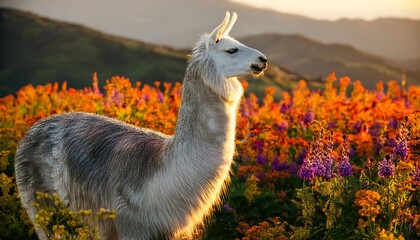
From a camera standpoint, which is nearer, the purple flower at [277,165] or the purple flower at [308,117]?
the purple flower at [277,165]

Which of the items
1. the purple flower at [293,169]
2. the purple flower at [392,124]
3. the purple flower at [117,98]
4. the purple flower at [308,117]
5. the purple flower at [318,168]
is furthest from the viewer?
the purple flower at [117,98]

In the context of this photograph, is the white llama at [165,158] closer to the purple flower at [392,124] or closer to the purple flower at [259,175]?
the purple flower at [259,175]

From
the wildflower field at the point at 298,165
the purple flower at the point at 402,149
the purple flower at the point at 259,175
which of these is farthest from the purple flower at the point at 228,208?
the purple flower at the point at 402,149

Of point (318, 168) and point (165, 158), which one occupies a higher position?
point (318, 168)

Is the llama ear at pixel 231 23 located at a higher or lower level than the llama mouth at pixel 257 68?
higher

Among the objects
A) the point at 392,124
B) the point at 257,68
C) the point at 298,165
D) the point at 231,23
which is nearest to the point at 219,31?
the point at 231,23

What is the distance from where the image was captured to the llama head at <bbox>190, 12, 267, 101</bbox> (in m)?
5.20

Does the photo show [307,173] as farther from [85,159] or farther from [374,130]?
[374,130]

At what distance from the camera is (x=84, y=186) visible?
6.23m

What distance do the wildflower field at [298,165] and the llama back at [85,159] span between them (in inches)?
11.1

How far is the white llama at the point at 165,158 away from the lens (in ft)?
17.2

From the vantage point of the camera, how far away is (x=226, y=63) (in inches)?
207

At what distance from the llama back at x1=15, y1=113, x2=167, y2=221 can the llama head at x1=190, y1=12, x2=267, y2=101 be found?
2.59ft

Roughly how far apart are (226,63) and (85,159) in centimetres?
170
